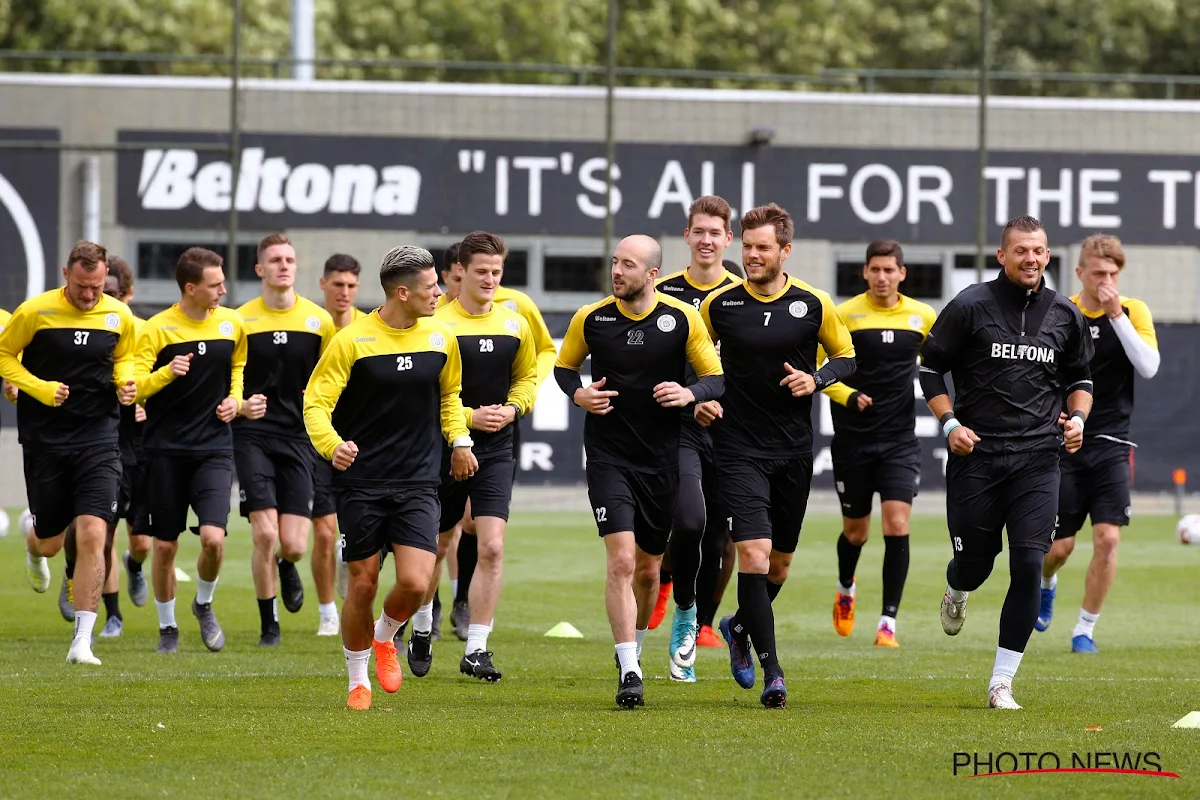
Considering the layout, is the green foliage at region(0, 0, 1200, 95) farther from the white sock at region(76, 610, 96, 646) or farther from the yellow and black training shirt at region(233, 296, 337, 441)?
the white sock at region(76, 610, 96, 646)

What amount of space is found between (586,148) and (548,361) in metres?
13.7

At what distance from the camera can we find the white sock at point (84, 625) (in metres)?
9.82

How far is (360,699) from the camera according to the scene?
26.3 ft

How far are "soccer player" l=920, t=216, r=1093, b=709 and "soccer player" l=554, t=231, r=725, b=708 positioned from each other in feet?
3.68

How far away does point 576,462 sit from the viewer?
21.6 meters

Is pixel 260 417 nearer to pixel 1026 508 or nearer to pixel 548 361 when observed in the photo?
pixel 548 361

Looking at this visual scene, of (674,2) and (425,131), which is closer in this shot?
(425,131)

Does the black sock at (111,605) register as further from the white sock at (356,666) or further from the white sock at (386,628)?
the white sock at (356,666)

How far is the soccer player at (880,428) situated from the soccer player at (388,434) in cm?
387

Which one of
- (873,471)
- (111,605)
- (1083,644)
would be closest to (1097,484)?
(1083,644)

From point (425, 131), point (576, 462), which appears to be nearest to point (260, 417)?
point (576, 462)

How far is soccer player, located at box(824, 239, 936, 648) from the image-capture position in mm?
11305

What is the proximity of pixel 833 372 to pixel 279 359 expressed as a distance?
12.5 ft

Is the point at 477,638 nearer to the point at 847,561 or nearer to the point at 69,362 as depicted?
the point at 69,362
